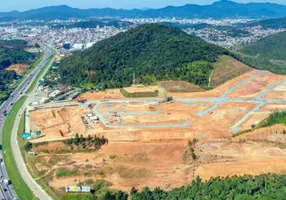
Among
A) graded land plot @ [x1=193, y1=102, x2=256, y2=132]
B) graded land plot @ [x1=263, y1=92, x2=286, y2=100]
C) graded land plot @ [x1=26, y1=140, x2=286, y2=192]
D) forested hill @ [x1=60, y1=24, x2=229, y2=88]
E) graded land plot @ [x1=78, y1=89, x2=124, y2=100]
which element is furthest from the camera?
forested hill @ [x1=60, y1=24, x2=229, y2=88]

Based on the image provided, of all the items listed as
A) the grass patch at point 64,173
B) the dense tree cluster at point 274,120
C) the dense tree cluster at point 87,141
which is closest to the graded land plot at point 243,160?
the dense tree cluster at point 274,120

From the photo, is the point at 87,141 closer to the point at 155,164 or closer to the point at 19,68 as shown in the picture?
the point at 155,164

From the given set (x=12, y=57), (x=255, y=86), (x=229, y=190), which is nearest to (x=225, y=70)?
(x=255, y=86)

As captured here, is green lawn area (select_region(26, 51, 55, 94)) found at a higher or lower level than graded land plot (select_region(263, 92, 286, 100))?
lower

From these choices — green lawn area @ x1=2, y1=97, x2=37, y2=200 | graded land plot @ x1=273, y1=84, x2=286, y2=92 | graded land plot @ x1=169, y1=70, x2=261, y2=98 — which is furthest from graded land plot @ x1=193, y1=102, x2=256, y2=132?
green lawn area @ x1=2, y1=97, x2=37, y2=200

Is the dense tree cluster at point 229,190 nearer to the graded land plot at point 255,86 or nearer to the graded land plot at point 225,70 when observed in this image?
the graded land plot at point 255,86

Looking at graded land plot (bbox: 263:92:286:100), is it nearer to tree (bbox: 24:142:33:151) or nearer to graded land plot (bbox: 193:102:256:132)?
graded land plot (bbox: 193:102:256:132)

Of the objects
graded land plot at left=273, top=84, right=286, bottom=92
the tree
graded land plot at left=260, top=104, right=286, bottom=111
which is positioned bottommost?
the tree
